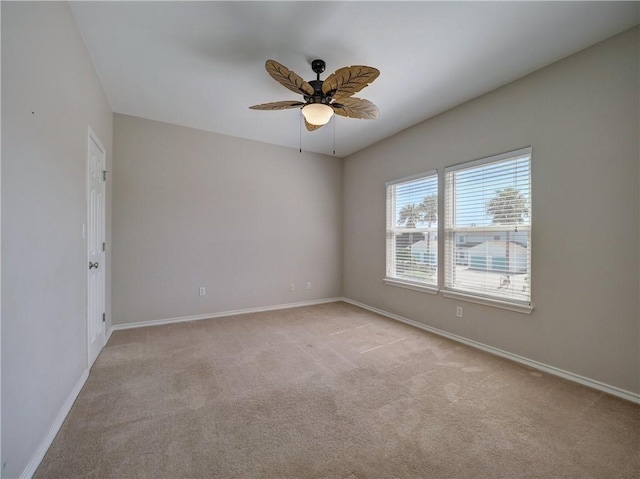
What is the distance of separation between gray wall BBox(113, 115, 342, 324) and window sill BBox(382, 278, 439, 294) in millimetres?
1323

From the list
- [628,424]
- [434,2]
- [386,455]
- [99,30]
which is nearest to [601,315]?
[628,424]

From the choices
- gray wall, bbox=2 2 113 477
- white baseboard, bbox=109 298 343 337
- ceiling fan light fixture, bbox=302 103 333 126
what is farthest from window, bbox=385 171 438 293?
gray wall, bbox=2 2 113 477

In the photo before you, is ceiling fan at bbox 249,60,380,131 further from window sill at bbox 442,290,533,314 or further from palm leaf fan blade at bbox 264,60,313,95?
window sill at bbox 442,290,533,314

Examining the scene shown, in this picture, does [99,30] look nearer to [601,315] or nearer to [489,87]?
[489,87]

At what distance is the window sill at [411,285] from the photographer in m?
3.56

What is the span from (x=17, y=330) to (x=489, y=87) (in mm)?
4035

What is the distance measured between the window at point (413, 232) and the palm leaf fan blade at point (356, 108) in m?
1.39

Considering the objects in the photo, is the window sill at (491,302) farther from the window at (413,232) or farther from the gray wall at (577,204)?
the window at (413,232)

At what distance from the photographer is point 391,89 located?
290 centimetres

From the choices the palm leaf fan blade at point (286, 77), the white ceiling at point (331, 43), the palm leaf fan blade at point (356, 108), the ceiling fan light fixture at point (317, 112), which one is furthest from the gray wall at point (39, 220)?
the palm leaf fan blade at point (356, 108)

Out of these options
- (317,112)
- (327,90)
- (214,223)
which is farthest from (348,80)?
(214,223)

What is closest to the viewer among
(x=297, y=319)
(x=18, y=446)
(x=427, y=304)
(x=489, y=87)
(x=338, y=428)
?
(x=18, y=446)

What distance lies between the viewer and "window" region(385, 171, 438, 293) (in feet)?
11.9

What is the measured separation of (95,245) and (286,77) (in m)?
2.43
